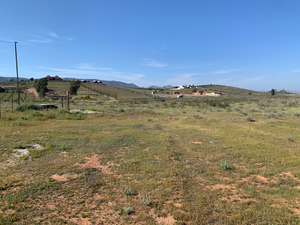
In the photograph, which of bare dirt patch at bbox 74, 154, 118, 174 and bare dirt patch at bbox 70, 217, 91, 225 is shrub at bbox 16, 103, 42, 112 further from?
bare dirt patch at bbox 70, 217, 91, 225

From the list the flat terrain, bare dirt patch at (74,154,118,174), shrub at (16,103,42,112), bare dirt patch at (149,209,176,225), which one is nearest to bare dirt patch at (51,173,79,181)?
the flat terrain

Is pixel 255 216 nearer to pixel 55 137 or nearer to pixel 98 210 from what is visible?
pixel 98 210

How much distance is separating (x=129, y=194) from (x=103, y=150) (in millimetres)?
3679

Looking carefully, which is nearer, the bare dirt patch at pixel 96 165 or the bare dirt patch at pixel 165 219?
the bare dirt patch at pixel 165 219

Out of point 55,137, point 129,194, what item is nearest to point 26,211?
point 129,194

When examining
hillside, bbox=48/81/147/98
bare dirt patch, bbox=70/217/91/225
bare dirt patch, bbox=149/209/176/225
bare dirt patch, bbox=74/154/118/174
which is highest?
hillside, bbox=48/81/147/98

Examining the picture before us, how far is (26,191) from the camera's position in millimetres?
4344

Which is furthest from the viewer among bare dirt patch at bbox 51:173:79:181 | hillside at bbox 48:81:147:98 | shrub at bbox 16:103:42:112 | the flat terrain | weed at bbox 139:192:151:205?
hillside at bbox 48:81:147:98

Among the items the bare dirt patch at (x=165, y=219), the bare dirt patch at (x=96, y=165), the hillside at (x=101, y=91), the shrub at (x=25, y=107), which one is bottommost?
the bare dirt patch at (x=165, y=219)

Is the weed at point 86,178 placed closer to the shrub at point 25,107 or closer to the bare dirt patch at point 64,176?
the bare dirt patch at point 64,176

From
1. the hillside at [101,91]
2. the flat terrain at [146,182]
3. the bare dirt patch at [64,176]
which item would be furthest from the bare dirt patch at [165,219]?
the hillside at [101,91]

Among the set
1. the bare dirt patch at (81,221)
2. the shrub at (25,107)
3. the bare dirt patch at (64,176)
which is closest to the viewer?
the bare dirt patch at (81,221)

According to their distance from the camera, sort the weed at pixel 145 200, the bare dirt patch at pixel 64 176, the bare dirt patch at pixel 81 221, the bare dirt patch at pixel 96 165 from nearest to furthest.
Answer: the bare dirt patch at pixel 81 221 → the weed at pixel 145 200 → the bare dirt patch at pixel 64 176 → the bare dirt patch at pixel 96 165

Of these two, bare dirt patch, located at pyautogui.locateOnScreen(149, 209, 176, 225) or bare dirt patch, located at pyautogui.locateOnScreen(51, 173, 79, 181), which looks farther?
bare dirt patch, located at pyautogui.locateOnScreen(51, 173, 79, 181)
